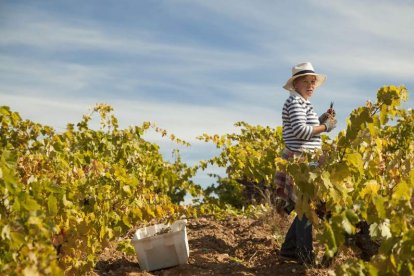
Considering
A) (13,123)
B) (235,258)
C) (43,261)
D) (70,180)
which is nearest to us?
(43,261)

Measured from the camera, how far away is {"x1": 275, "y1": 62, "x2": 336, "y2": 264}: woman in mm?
5434

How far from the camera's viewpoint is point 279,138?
11.1 m

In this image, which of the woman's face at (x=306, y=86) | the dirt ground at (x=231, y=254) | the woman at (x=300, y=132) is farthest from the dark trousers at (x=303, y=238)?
the woman's face at (x=306, y=86)

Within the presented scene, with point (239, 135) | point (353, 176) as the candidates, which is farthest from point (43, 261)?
point (239, 135)

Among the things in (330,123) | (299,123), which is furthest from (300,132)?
(330,123)

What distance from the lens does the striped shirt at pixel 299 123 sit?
548 cm

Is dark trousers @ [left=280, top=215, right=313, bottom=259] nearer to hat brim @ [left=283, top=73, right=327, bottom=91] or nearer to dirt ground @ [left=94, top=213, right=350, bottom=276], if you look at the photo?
dirt ground @ [left=94, top=213, right=350, bottom=276]

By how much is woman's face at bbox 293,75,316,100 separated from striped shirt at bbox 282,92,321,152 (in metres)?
0.08

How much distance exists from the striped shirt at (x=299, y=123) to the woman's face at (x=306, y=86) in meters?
0.08

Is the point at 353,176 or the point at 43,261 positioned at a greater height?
the point at 353,176

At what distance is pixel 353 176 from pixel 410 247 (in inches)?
55.1

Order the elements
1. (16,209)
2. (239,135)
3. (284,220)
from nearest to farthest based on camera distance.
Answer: (16,209)
(284,220)
(239,135)

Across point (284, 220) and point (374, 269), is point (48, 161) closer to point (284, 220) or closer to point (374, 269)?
point (284, 220)

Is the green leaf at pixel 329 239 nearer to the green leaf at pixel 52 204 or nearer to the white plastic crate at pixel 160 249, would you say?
the green leaf at pixel 52 204
